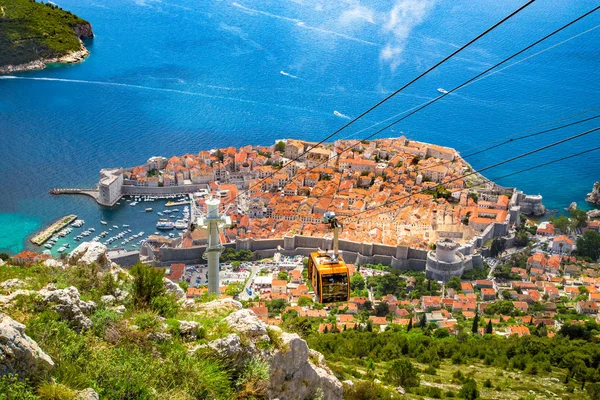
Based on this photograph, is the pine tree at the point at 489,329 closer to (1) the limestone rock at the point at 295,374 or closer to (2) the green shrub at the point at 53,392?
(1) the limestone rock at the point at 295,374

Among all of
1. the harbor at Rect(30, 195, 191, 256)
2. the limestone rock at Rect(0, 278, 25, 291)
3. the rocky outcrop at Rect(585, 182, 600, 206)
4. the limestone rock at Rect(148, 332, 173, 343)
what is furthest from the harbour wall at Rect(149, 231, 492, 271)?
the limestone rock at Rect(148, 332, 173, 343)

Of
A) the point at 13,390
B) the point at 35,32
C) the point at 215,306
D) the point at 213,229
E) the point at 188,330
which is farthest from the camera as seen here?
the point at 35,32

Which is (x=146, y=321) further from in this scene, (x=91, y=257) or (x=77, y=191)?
(x=77, y=191)

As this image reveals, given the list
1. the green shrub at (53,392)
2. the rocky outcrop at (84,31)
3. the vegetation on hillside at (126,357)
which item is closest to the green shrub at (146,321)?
the vegetation on hillside at (126,357)

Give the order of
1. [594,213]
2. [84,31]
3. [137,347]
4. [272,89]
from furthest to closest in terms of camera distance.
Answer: [84,31] → [272,89] → [594,213] → [137,347]

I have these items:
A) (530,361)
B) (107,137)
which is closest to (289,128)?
(107,137)

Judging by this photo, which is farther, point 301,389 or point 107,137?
point 107,137

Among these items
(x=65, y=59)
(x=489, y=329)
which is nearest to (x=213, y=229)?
(x=489, y=329)

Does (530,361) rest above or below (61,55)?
below

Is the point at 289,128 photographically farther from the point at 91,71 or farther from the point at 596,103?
the point at 596,103
